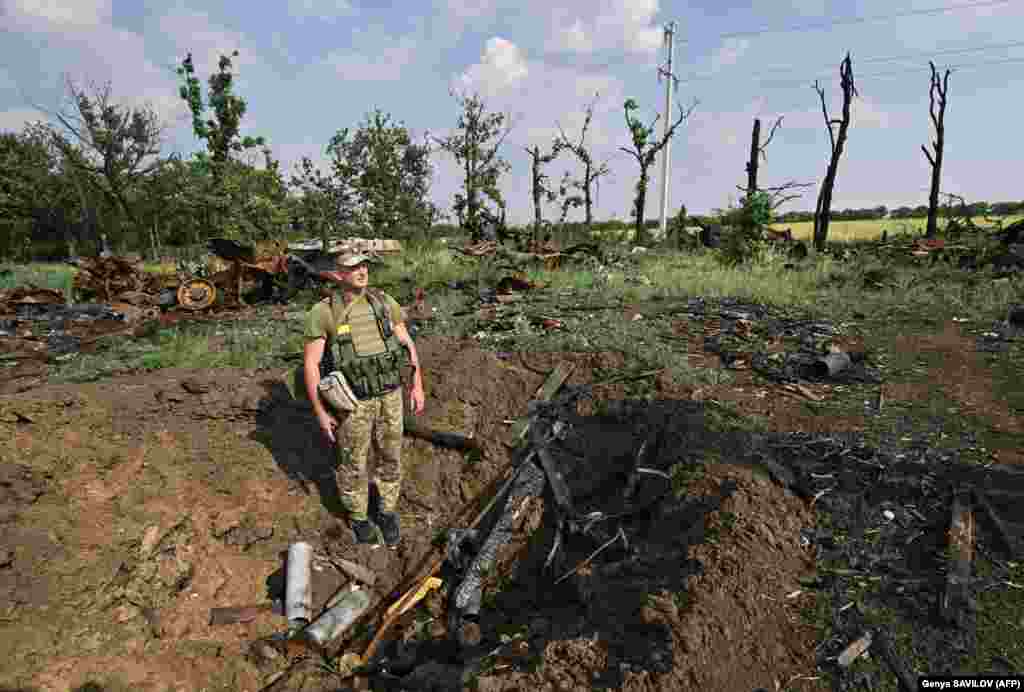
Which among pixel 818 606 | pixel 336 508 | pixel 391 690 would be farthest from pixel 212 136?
pixel 818 606

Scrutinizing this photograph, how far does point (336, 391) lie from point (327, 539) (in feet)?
4.79

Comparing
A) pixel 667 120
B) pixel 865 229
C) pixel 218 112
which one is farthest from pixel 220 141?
pixel 865 229

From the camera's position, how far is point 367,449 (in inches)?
163

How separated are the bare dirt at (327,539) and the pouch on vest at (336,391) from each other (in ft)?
4.41

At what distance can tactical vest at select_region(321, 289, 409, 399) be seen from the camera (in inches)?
148

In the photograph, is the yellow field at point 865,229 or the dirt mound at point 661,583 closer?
the dirt mound at point 661,583

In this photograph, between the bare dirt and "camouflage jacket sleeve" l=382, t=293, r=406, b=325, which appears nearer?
the bare dirt

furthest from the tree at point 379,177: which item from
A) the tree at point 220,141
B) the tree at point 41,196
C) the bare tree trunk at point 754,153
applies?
the tree at point 41,196

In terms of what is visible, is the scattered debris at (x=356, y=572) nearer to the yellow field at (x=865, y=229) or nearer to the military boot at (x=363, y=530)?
the military boot at (x=363, y=530)

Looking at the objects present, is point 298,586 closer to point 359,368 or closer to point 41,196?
point 359,368

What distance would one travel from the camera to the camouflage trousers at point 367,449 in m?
3.96

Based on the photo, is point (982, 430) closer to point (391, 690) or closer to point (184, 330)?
point (391, 690)

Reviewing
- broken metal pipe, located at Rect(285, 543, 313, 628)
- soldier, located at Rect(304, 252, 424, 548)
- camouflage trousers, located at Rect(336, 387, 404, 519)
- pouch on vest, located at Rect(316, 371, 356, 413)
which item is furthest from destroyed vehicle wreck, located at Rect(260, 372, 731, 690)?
pouch on vest, located at Rect(316, 371, 356, 413)

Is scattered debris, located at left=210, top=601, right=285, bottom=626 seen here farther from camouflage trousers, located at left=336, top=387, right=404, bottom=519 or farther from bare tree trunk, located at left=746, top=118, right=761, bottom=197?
bare tree trunk, located at left=746, top=118, right=761, bottom=197
